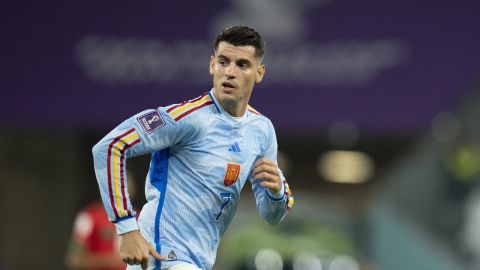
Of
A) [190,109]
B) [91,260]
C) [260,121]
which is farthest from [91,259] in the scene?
[190,109]

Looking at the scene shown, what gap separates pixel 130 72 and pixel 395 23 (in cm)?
239

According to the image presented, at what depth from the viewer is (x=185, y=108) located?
3988 mm

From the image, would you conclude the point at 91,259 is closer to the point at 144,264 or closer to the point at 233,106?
the point at 233,106

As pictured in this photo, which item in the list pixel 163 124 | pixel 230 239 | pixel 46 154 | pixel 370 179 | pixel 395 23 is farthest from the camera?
pixel 370 179

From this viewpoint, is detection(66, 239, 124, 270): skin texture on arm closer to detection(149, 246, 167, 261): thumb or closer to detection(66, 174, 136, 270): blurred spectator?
detection(66, 174, 136, 270): blurred spectator

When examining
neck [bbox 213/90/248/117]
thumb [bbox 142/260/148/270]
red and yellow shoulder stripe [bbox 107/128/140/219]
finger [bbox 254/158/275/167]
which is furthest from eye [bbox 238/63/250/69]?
thumb [bbox 142/260/148/270]

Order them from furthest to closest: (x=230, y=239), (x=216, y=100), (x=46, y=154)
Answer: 1. (x=46, y=154)
2. (x=230, y=239)
3. (x=216, y=100)

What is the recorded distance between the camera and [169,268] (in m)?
3.91

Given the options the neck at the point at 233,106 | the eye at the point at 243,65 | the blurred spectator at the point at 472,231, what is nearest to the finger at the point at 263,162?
the neck at the point at 233,106

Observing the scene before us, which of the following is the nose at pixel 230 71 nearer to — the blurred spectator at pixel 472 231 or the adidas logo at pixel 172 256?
the adidas logo at pixel 172 256

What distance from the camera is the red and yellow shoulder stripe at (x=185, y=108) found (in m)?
3.94

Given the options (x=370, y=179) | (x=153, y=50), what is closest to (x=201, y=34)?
(x=153, y=50)

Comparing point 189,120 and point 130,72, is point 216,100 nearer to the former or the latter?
point 189,120

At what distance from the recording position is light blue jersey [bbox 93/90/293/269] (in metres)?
3.82
